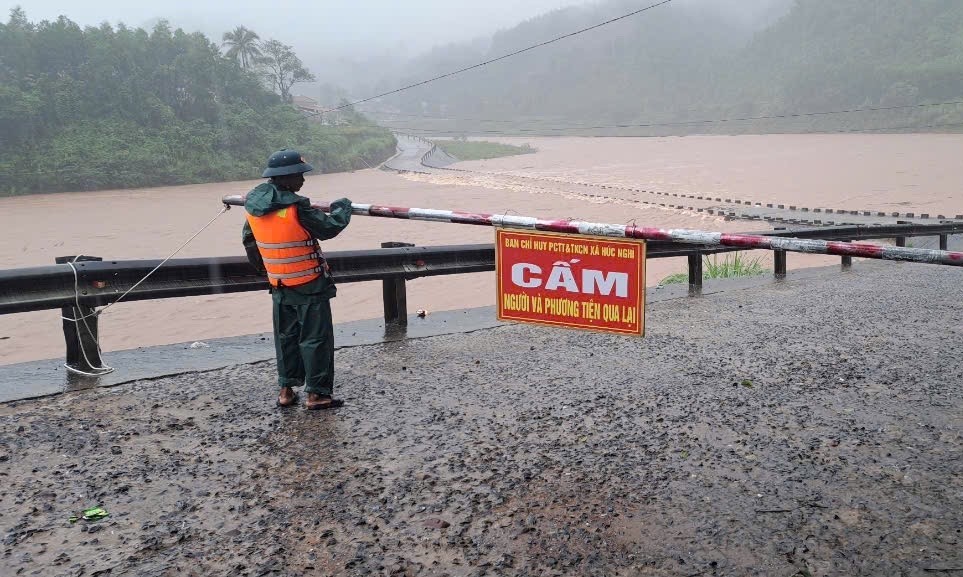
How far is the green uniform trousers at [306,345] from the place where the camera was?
16.8 feet

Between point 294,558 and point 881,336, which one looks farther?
point 881,336

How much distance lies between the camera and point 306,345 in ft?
16.8

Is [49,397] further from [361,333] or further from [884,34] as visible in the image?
[884,34]

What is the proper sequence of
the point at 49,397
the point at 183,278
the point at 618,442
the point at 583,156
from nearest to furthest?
the point at 618,442 → the point at 49,397 → the point at 183,278 → the point at 583,156

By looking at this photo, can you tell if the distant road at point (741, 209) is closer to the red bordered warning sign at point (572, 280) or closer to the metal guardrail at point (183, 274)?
the metal guardrail at point (183, 274)

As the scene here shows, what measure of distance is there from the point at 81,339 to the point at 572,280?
3559mm

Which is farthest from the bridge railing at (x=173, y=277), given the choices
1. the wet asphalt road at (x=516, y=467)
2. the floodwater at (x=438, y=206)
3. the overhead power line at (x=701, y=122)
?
the overhead power line at (x=701, y=122)

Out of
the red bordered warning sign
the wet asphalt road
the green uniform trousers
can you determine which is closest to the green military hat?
the green uniform trousers

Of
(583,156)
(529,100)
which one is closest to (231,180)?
(583,156)

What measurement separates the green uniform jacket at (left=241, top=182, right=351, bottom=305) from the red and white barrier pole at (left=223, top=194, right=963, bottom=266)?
1.27 ft

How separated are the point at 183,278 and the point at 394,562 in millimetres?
3868

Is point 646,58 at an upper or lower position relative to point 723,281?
upper

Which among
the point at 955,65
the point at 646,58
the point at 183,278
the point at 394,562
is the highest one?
the point at 646,58

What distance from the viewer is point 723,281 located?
10523mm
